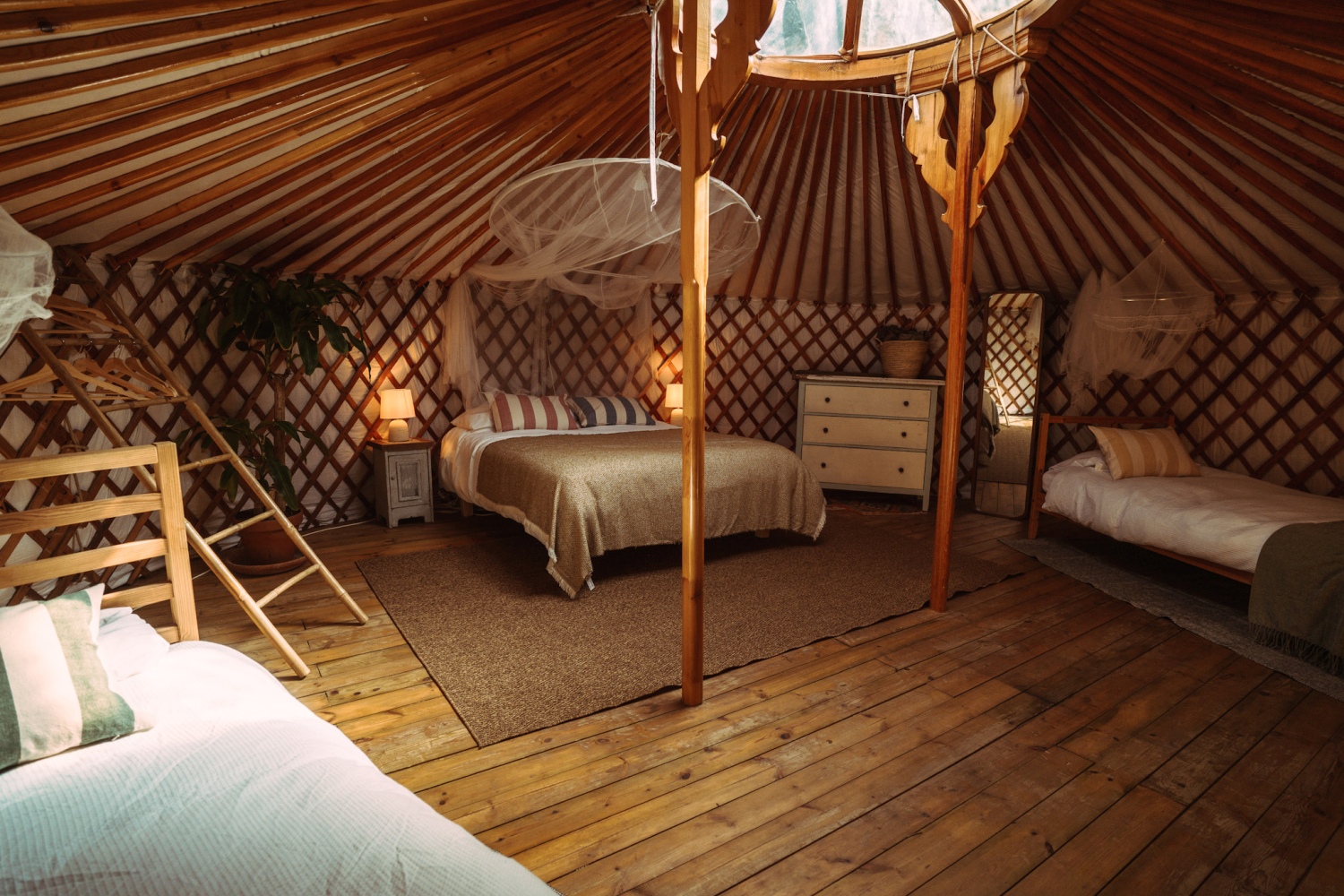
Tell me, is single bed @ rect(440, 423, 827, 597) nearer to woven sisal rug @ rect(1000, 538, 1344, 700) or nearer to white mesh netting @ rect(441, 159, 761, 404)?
white mesh netting @ rect(441, 159, 761, 404)

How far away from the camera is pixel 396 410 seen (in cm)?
390

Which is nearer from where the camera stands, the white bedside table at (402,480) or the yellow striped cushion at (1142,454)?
the yellow striped cushion at (1142,454)

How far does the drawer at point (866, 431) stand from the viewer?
15.0ft

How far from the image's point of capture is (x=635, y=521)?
9.86 feet

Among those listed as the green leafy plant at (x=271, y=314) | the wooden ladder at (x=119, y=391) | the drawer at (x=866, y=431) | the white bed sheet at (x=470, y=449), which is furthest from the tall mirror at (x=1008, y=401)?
the green leafy plant at (x=271, y=314)

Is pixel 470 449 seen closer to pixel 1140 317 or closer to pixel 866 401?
pixel 866 401

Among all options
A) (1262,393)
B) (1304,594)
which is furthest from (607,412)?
(1262,393)

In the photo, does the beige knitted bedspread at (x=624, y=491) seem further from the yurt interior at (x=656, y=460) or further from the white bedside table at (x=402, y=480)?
the white bedside table at (x=402, y=480)

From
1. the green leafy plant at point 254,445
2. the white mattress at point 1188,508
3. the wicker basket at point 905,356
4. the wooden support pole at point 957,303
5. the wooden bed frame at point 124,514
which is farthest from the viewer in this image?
the wicker basket at point 905,356

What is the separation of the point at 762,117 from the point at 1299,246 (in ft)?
8.87

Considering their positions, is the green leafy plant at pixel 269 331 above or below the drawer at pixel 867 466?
above

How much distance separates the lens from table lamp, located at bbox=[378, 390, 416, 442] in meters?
3.89

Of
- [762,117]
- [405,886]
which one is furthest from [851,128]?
[405,886]

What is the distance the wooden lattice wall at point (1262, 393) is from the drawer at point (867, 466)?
1.09 metres
